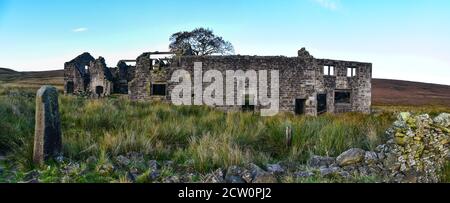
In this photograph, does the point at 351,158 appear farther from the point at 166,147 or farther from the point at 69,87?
the point at 69,87

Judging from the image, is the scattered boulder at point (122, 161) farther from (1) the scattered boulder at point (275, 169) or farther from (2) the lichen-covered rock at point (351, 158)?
(2) the lichen-covered rock at point (351, 158)

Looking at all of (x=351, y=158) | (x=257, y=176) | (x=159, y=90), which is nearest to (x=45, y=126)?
(x=257, y=176)

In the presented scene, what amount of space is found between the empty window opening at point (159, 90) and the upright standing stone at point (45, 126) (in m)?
15.8

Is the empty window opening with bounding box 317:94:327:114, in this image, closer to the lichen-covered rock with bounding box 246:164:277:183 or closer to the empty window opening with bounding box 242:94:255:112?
the empty window opening with bounding box 242:94:255:112

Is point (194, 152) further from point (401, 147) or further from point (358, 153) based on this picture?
point (401, 147)

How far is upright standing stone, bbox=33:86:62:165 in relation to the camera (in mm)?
5023

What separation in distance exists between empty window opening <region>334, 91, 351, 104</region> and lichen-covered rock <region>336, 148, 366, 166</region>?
16756mm

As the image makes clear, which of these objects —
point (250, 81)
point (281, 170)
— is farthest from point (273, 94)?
point (281, 170)

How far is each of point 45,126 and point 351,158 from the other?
393 centimetres

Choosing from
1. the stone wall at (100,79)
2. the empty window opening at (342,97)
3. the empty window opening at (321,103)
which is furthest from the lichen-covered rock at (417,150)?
the stone wall at (100,79)

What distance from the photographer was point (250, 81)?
19.3 metres

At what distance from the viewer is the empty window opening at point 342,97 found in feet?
70.7
